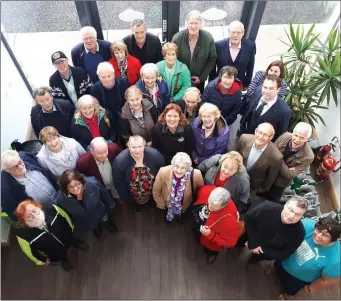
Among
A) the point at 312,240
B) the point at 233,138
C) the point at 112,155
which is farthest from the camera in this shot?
the point at 233,138

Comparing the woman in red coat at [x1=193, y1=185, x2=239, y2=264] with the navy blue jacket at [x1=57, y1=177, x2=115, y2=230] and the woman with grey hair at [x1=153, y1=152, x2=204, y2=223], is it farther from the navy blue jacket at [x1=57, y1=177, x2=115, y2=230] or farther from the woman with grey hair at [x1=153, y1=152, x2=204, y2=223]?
the navy blue jacket at [x1=57, y1=177, x2=115, y2=230]

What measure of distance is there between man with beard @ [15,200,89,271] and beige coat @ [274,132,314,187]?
7.66 feet

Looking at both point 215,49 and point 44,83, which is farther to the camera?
point 44,83

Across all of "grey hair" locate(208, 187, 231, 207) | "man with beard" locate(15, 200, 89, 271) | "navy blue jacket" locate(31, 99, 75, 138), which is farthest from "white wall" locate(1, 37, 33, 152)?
"grey hair" locate(208, 187, 231, 207)

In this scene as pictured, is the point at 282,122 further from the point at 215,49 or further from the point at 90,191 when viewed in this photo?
the point at 90,191

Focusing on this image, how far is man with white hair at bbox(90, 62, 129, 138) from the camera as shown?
3701 mm

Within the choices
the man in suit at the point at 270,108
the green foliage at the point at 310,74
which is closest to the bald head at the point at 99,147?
the man in suit at the point at 270,108

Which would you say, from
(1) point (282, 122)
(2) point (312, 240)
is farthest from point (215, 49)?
(2) point (312, 240)

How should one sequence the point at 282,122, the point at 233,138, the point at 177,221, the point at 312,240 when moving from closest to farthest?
the point at 312,240 → the point at 282,122 → the point at 177,221 → the point at 233,138

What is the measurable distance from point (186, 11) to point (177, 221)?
3.00 meters

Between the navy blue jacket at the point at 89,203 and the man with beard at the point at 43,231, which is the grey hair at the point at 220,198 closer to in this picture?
the navy blue jacket at the point at 89,203

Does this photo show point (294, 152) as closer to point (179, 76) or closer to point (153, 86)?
point (179, 76)

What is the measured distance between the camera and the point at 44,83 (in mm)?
5305

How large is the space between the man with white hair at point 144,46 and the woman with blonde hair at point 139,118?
0.97 metres
